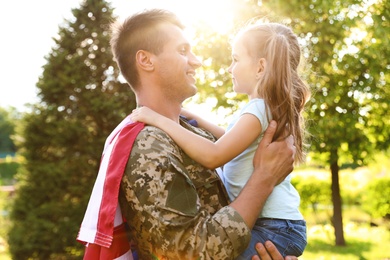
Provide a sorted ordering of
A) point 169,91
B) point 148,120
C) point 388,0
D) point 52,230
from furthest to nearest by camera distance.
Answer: point 388,0
point 52,230
point 169,91
point 148,120

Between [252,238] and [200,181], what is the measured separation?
0.36 meters

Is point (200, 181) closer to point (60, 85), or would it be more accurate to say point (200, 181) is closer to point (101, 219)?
A: point (101, 219)

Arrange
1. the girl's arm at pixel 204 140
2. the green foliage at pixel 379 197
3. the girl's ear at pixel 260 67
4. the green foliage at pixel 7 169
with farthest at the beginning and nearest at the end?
the green foliage at pixel 7 169 → the green foliage at pixel 379 197 → the girl's ear at pixel 260 67 → the girl's arm at pixel 204 140

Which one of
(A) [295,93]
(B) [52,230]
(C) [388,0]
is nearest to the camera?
(A) [295,93]

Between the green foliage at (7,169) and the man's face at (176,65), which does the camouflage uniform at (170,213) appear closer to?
the man's face at (176,65)

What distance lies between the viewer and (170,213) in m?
2.28

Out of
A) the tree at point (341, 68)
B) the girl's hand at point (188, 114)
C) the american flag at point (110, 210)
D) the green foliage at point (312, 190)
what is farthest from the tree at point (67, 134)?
the green foliage at point (312, 190)

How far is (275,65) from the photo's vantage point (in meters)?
2.94

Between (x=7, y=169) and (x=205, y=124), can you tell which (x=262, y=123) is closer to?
(x=205, y=124)

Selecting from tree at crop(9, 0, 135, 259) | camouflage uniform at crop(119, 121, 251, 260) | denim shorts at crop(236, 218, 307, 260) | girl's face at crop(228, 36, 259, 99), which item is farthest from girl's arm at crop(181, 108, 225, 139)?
tree at crop(9, 0, 135, 259)

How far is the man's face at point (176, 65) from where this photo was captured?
275cm

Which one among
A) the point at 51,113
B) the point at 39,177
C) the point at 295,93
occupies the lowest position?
the point at 39,177

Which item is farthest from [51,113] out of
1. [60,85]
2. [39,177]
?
[39,177]

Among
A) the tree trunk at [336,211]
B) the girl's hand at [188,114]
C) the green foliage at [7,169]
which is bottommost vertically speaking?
the green foliage at [7,169]
